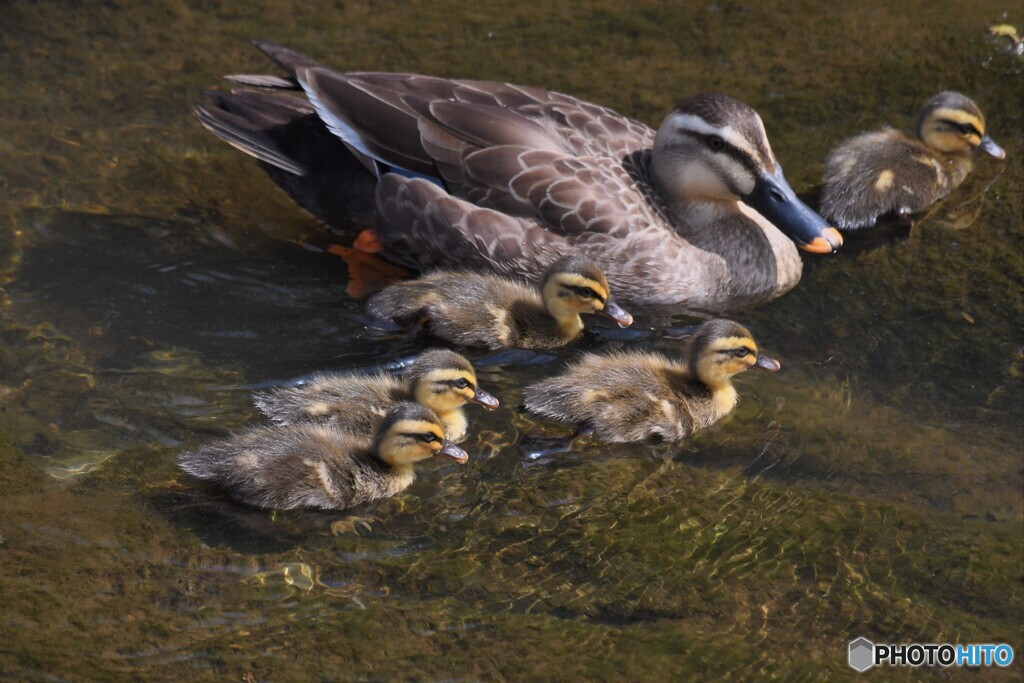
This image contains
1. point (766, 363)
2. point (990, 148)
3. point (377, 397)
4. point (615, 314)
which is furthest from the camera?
point (990, 148)

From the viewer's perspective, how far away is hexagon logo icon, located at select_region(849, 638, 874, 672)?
447 cm

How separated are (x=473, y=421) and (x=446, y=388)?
1.19 ft

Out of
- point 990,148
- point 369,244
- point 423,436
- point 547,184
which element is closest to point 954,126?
point 990,148

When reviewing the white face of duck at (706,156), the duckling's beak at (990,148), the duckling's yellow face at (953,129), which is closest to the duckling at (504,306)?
the white face of duck at (706,156)

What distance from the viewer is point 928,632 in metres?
4.62

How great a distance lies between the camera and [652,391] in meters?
5.52

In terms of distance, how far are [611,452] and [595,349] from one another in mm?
820

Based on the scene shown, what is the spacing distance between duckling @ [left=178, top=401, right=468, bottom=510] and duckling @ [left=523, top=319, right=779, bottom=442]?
0.62 metres

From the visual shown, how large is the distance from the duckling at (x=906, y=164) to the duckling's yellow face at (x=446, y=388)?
265cm

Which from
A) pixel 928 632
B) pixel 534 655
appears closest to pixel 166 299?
pixel 534 655

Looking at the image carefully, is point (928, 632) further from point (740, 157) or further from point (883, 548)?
point (740, 157)
